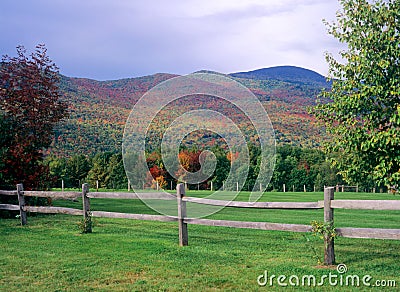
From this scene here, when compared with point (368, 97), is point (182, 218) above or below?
below

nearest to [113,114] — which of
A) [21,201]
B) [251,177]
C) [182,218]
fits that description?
[251,177]

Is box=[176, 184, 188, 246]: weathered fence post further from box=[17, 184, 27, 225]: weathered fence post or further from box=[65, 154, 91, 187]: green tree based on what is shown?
box=[65, 154, 91, 187]: green tree

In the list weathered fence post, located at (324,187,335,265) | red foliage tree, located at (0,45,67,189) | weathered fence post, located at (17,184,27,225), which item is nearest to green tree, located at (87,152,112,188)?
red foliage tree, located at (0,45,67,189)

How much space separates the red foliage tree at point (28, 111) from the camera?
1756cm

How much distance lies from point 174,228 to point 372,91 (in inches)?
295

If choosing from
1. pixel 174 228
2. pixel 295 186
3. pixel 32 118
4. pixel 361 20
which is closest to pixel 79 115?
pixel 295 186

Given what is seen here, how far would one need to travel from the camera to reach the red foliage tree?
17.6m

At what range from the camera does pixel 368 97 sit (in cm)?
905

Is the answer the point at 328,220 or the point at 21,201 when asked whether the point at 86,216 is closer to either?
the point at 21,201

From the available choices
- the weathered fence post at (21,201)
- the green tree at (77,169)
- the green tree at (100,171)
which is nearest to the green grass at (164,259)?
the weathered fence post at (21,201)

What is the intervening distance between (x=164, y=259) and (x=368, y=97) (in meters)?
5.08

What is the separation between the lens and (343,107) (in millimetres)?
9320

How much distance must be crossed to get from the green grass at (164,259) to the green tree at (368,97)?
1823 mm

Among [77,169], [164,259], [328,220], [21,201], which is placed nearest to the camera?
[328,220]
